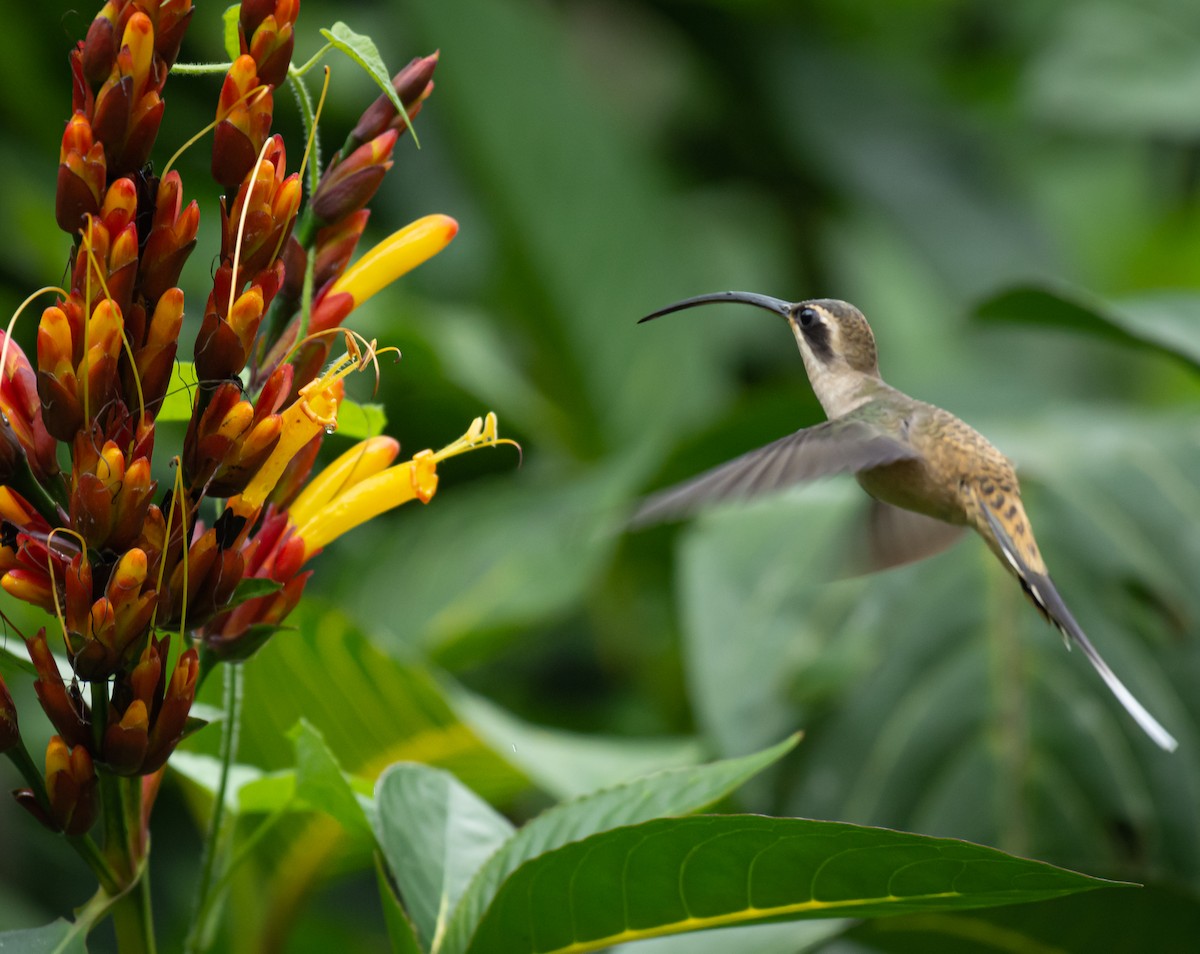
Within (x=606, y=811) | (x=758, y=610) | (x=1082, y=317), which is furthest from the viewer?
(x=758, y=610)

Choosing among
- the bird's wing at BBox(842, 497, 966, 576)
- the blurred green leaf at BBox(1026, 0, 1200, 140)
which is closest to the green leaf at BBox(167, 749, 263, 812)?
the bird's wing at BBox(842, 497, 966, 576)

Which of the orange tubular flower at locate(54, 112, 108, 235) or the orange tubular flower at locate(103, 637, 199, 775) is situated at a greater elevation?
the orange tubular flower at locate(54, 112, 108, 235)

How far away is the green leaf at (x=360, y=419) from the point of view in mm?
1182

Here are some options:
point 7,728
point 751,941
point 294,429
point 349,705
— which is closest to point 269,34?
point 294,429

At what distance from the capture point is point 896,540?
161cm

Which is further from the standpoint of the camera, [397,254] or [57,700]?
[397,254]

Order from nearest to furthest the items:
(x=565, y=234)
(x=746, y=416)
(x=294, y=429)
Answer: (x=294, y=429) < (x=746, y=416) < (x=565, y=234)

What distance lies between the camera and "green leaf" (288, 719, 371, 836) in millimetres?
1126

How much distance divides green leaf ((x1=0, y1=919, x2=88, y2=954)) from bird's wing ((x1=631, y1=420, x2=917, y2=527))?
1.63ft

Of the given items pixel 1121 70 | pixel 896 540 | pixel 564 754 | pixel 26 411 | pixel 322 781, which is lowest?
pixel 564 754

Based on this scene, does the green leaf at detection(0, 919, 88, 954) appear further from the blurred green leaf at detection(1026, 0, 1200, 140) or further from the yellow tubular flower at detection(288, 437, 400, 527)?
the blurred green leaf at detection(1026, 0, 1200, 140)

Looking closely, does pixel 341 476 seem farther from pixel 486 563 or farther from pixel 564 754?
pixel 486 563

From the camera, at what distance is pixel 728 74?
164 inches

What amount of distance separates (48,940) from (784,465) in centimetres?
67
